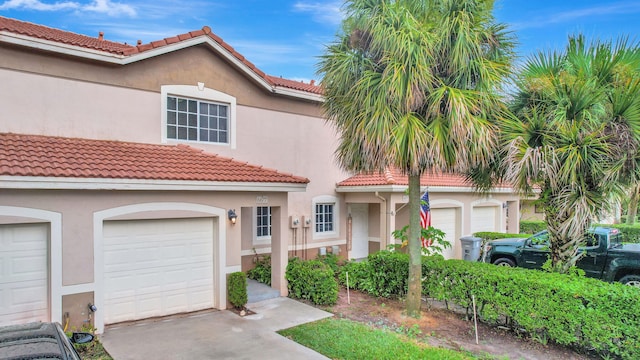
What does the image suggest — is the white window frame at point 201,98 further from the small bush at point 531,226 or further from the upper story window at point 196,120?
the small bush at point 531,226

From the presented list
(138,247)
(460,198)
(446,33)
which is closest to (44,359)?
(138,247)

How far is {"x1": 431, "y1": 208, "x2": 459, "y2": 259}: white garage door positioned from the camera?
17.2 m

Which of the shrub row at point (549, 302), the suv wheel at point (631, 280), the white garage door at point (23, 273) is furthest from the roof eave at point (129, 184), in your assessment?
the suv wheel at point (631, 280)

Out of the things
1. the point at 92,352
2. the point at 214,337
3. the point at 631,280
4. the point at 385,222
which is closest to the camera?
the point at 92,352

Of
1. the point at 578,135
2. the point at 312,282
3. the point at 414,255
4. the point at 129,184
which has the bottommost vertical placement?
the point at 312,282

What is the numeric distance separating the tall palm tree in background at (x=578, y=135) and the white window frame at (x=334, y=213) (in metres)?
8.13

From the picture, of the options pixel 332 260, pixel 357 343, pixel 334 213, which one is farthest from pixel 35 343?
pixel 334 213

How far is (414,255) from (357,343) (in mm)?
2783

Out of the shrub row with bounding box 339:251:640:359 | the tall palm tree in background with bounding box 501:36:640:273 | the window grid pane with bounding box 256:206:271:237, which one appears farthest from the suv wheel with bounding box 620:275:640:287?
the window grid pane with bounding box 256:206:271:237

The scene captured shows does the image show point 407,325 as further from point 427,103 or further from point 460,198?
point 460,198

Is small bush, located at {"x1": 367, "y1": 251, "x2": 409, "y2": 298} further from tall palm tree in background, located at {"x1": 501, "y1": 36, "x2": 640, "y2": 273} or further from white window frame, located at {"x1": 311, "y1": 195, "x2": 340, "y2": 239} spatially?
tall palm tree in background, located at {"x1": 501, "y1": 36, "x2": 640, "y2": 273}

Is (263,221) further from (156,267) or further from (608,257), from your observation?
(608,257)

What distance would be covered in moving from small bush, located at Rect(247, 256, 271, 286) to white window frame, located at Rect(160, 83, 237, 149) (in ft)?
13.0

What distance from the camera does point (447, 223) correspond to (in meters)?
17.7
